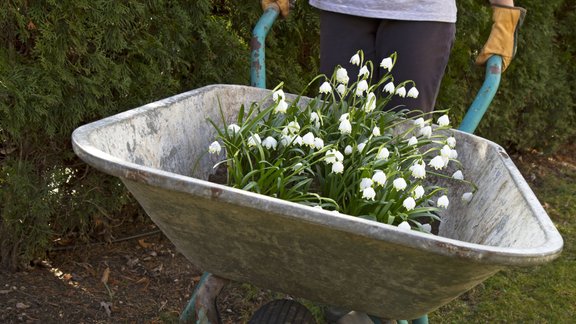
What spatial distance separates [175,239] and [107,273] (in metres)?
1.64

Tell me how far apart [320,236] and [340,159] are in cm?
42

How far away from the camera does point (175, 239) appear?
2.08m

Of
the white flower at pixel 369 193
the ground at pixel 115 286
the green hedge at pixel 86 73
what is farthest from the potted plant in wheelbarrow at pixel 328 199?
the ground at pixel 115 286

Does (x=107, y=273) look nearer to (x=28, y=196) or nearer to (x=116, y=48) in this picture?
(x=28, y=196)

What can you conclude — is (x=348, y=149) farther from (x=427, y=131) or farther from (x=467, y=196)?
(x=467, y=196)

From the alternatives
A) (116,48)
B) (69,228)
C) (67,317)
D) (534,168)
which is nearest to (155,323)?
(67,317)

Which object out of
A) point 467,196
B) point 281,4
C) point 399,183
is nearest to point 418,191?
point 399,183

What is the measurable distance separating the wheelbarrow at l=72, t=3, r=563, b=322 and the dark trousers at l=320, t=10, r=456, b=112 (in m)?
0.48

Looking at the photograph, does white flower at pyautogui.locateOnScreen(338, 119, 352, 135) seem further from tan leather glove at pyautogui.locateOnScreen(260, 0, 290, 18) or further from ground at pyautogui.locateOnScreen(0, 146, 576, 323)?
ground at pyautogui.locateOnScreen(0, 146, 576, 323)

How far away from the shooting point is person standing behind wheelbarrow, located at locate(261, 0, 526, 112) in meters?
2.60

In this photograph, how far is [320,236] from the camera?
174cm

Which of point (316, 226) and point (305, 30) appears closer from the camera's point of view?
point (316, 226)

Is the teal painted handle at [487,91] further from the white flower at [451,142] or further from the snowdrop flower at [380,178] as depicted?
the snowdrop flower at [380,178]

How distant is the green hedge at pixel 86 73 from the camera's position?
9.75 ft
